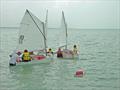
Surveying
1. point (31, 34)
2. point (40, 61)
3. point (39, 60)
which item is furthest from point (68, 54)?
point (31, 34)

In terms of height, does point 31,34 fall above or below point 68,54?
above

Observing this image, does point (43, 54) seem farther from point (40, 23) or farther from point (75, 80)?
point (75, 80)

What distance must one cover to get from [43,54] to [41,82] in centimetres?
966

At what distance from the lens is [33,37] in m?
28.2

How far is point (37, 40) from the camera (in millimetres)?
28531

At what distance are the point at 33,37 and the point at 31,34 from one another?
0.39 m

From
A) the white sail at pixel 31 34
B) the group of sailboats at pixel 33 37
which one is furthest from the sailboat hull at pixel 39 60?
the white sail at pixel 31 34

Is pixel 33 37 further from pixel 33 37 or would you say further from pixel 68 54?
pixel 68 54

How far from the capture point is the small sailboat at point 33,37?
27297mm

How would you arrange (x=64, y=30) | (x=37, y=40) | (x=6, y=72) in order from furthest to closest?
(x=64, y=30) → (x=37, y=40) → (x=6, y=72)

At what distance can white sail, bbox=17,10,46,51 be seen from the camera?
27.3 metres

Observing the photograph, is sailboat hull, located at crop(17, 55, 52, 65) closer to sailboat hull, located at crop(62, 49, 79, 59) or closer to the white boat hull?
the white boat hull

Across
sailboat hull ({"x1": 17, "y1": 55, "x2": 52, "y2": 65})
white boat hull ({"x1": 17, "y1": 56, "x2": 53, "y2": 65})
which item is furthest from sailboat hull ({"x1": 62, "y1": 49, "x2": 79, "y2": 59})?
sailboat hull ({"x1": 17, "y1": 55, "x2": 52, "y2": 65})

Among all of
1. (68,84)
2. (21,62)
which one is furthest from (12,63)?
(68,84)
